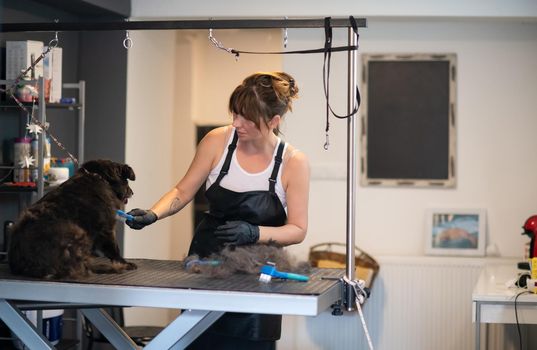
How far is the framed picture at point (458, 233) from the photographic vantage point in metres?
5.47

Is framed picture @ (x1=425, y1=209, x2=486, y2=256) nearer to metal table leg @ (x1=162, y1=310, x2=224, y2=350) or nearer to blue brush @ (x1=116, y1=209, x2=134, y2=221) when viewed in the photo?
blue brush @ (x1=116, y1=209, x2=134, y2=221)


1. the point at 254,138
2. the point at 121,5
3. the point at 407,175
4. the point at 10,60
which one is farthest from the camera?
the point at 407,175

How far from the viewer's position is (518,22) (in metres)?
5.45

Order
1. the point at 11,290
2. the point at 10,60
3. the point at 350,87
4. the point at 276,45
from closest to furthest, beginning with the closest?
1. the point at 11,290
2. the point at 350,87
3. the point at 10,60
4. the point at 276,45

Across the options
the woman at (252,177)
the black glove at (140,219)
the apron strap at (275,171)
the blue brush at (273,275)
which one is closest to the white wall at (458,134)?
the woman at (252,177)

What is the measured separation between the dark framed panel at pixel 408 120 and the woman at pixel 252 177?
8.24 ft

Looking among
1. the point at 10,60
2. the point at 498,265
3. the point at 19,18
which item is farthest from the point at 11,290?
the point at 498,265

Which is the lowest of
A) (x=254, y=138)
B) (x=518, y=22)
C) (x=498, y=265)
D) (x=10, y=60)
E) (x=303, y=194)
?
(x=498, y=265)

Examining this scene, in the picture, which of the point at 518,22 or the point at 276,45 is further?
the point at 276,45

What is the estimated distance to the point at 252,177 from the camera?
3057 millimetres

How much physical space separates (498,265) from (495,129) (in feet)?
2.83

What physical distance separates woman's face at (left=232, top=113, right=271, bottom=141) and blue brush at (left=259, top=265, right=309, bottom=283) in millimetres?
653

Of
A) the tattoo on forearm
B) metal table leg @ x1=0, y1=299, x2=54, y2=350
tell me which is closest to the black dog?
metal table leg @ x1=0, y1=299, x2=54, y2=350

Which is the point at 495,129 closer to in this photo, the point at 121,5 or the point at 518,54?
the point at 518,54
